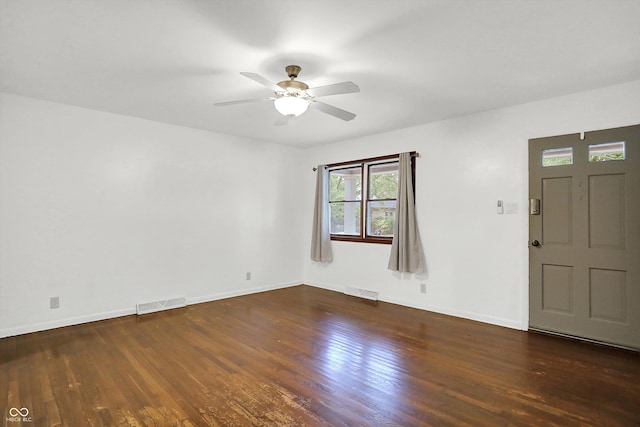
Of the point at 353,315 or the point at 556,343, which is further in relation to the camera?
the point at 353,315

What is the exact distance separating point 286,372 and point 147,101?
327cm

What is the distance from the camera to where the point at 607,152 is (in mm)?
3396

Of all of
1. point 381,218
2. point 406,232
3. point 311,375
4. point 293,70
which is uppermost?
point 293,70

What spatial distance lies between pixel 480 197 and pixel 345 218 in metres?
2.44

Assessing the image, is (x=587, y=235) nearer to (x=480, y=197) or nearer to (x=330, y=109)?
(x=480, y=197)

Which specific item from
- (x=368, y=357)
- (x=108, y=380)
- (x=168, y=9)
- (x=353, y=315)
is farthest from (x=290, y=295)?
(x=168, y=9)

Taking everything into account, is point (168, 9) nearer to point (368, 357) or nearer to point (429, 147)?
point (368, 357)

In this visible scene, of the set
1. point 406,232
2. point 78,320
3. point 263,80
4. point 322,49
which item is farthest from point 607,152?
point 78,320

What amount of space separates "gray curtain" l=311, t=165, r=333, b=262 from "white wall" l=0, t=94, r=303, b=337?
27.3 inches

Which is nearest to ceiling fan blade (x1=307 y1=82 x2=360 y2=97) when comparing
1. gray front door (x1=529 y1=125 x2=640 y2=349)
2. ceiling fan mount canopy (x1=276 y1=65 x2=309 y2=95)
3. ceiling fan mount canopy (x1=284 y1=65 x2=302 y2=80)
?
ceiling fan mount canopy (x1=276 y1=65 x2=309 y2=95)

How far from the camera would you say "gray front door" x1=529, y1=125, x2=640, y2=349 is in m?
3.26

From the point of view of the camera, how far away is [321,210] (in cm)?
601

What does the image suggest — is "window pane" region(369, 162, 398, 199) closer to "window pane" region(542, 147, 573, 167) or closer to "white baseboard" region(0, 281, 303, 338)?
"window pane" region(542, 147, 573, 167)

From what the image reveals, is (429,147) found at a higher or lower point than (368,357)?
higher
